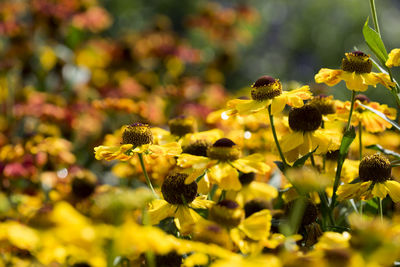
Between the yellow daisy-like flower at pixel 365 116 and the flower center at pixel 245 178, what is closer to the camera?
the yellow daisy-like flower at pixel 365 116

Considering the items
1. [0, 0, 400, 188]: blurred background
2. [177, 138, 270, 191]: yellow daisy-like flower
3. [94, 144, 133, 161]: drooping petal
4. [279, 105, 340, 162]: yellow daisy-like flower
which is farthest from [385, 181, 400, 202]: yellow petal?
[0, 0, 400, 188]: blurred background

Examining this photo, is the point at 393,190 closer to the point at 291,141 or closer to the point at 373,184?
the point at 373,184

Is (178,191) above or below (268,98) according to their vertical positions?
below

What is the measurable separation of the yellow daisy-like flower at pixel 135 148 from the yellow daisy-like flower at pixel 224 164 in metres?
0.04

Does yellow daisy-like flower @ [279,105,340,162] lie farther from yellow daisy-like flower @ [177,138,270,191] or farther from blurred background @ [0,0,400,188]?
blurred background @ [0,0,400,188]

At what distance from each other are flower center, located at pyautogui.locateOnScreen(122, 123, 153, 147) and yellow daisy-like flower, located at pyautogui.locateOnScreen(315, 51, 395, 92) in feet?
1.04

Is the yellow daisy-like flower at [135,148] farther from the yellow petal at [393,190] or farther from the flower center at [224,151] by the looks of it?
the yellow petal at [393,190]

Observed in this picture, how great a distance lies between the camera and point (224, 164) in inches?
29.3

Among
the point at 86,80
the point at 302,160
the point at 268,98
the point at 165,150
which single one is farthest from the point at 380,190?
the point at 86,80

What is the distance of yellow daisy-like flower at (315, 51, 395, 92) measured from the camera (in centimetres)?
80

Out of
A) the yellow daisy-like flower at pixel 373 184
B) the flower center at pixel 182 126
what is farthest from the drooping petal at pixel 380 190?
the flower center at pixel 182 126

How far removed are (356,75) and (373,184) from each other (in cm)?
19

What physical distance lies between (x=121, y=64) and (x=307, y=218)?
7.03 feet

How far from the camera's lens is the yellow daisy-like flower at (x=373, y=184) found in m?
0.75
